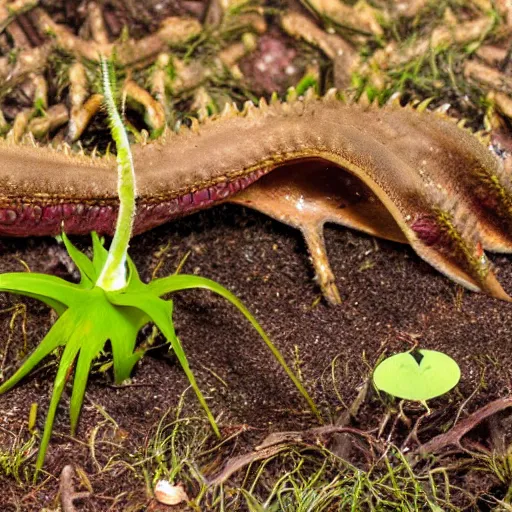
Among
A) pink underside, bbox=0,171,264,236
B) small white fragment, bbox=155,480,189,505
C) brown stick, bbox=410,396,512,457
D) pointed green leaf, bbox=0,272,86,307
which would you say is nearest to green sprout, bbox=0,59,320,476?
pointed green leaf, bbox=0,272,86,307

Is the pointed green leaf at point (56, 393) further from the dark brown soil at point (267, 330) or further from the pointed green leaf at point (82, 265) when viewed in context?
the pointed green leaf at point (82, 265)

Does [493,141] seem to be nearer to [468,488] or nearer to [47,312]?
[468,488]

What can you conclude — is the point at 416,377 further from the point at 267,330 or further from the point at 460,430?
the point at 267,330

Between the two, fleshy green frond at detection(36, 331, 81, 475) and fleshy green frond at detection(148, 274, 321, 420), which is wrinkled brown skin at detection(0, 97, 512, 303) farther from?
fleshy green frond at detection(36, 331, 81, 475)

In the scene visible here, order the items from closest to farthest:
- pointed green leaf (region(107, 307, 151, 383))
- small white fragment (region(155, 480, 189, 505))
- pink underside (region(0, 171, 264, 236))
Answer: small white fragment (region(155, 480, 189, 505)) → pointed green leaf (region(107, 307, 151, 383)) → pink underside (region(0, 171, 264, 236))

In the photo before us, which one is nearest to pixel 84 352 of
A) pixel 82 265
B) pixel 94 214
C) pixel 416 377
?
pixel 82 265

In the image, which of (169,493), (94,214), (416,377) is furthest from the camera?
(94,214)
